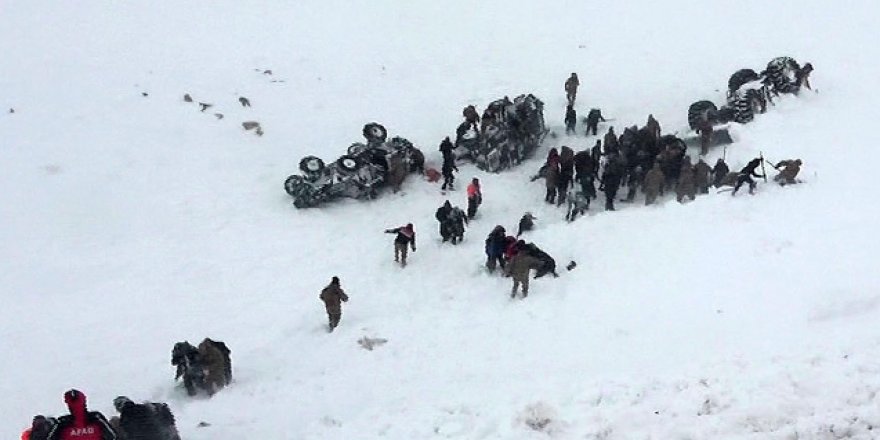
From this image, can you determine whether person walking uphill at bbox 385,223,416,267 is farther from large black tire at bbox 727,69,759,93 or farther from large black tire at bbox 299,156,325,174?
large black tire at bbox 727,69,759,93

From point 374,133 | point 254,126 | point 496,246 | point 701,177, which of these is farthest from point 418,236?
point 254,126

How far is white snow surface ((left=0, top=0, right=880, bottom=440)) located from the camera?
1304cm

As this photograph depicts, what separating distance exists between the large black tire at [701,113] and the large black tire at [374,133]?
8.31m

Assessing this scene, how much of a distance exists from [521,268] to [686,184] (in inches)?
222

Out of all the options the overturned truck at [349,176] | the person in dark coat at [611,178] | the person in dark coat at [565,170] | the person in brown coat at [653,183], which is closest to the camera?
the person in brown coat at [653,183]

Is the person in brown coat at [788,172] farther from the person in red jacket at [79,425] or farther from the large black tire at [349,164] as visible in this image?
the person in red jacket at [79,425]

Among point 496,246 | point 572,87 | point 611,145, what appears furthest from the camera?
point 572,87

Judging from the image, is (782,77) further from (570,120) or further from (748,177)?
(748,177)

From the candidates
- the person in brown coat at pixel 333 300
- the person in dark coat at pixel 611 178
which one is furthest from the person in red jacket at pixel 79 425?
the person in dark coat at pixel 611 178

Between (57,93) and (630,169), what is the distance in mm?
16850

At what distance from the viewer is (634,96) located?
2684cm

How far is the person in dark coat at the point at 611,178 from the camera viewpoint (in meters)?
20.6

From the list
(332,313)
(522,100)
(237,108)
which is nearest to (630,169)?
(522,100)

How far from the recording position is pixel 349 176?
22297 mm
